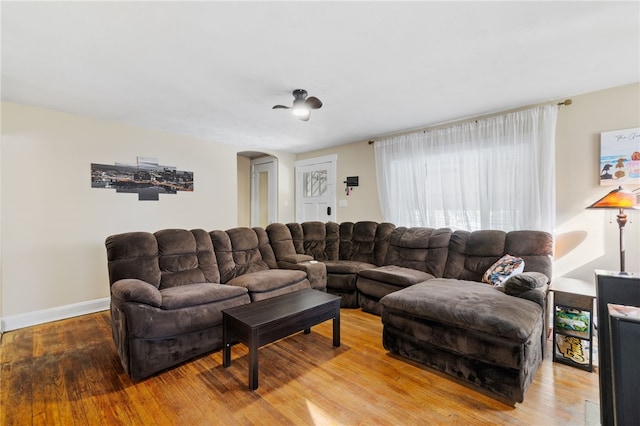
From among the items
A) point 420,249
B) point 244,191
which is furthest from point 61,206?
point 420,249

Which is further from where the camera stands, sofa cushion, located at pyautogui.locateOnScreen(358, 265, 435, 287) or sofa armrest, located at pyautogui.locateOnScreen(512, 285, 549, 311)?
sofa cushion, located at pyautogui.locateOnScreen(358, 265, 435, 287)

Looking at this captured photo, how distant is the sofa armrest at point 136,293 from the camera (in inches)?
79.9

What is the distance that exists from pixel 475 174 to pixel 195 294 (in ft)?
11.5

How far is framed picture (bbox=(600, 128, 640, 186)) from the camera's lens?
260 cm

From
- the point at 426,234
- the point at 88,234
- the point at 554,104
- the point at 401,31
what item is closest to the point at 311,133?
the point at 426,234

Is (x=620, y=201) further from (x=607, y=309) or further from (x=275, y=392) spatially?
(x=275, y=392)

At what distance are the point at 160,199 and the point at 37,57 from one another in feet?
7.37

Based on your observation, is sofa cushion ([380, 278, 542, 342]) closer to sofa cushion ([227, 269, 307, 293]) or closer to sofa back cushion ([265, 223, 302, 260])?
sofa cushion ([227, 269, 307, 293])

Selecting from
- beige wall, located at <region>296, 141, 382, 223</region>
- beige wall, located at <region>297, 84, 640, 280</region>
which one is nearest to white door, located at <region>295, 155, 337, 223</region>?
beige wall, located at <region>296, 141, 382, 223</region>

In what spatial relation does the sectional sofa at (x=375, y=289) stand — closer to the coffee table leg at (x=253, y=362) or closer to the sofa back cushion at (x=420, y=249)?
the sofa back cushion at (x=420, y=249)

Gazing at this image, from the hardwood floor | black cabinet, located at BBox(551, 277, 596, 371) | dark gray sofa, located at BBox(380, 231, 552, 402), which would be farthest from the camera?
black cabinet, located at BBox(551, 277, 596, 371)

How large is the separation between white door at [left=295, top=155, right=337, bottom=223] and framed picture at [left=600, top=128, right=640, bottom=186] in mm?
3590

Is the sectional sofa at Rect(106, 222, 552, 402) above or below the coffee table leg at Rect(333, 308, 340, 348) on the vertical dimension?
above

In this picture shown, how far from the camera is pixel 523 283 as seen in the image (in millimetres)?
2197
